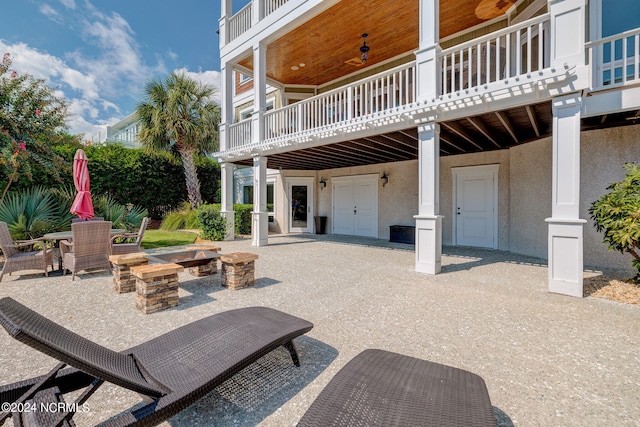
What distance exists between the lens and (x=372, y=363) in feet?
6.87

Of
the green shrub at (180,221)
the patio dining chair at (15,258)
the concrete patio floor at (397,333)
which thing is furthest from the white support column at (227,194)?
the patio dining chair at (15,258)

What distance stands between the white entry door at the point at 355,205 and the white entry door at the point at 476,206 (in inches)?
126

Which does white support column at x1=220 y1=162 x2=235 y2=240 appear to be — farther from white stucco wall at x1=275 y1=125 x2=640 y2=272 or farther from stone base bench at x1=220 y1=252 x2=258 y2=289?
stone base bench at x1=220 y1=252 x2=258 y2=289

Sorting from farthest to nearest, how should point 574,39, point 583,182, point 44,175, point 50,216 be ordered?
point 44,175 → point 50,216 → point 583,182 → point 574,39

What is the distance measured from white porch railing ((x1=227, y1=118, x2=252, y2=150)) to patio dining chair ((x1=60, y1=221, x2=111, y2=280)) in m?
5.39

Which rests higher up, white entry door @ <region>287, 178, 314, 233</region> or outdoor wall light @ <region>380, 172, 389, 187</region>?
outdoor wall light @ <region>380, 172, 389, 187</region>

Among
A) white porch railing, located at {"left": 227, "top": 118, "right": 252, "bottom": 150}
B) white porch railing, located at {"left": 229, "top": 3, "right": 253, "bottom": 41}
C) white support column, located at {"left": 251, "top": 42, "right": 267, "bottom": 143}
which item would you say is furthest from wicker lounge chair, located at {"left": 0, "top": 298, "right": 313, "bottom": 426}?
white porch railing, located at {"left": 229, "top": 3, "right": 253, "bottom": 41}

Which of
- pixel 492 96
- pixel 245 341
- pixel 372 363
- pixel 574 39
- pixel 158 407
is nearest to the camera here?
pixel 158 407

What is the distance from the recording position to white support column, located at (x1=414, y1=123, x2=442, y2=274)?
5832 mm

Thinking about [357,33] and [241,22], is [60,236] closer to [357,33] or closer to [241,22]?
[241,22]

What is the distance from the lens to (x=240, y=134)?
1029cm

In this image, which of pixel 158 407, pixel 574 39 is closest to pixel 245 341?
pixel 158 407

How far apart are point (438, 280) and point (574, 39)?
4.40m

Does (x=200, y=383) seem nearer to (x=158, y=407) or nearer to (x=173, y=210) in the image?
(x=158, y=407)
